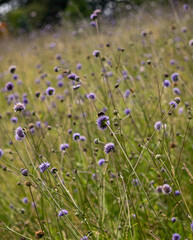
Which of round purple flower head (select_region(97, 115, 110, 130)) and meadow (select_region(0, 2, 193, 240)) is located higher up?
round purple flower head (select_region(97, 115, 110, 130))

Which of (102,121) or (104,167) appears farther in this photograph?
(104,167)

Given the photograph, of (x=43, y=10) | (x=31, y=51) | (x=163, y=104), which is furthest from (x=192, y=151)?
(x=43, y=10)

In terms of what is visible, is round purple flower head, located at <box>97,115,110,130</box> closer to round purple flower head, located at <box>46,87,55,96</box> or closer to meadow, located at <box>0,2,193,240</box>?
meadow, located at <box>0,2,193,240</box>

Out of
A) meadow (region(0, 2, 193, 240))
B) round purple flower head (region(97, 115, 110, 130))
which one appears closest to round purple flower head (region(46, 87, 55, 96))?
meadow (region(0, 2, 193, 240))

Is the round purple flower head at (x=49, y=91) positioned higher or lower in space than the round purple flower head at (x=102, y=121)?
higher

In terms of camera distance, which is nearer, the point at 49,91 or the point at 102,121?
the point at 102,121

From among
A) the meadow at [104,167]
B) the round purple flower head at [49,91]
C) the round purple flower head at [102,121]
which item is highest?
the round purple flower head at [49,91]

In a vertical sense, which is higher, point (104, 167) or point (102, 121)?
point (102, 121)

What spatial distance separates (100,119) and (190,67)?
1.80m

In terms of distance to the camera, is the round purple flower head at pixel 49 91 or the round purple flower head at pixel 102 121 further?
the round purple flower head at pixel 49 91

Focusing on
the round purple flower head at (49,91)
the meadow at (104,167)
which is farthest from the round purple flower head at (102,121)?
the round purple flower head at (49,91)

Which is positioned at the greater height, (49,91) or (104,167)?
(49,91)

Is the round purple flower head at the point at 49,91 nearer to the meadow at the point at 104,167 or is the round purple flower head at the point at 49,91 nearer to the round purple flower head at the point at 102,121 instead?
the meadow at the point at 104,167

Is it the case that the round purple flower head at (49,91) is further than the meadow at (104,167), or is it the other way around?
the round purple flower head at (49,91)
